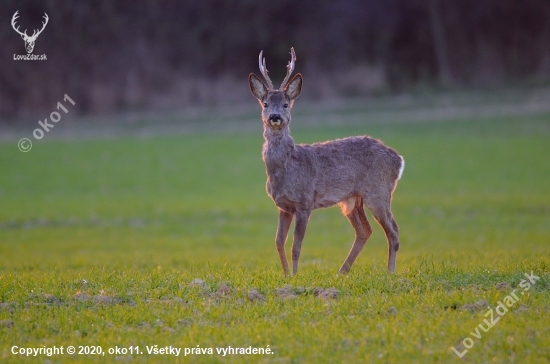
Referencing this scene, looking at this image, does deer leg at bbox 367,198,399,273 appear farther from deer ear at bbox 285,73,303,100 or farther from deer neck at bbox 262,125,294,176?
deer ear at bbox 285,73,303,100

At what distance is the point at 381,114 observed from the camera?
44.1m

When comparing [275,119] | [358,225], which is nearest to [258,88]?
[275,119]

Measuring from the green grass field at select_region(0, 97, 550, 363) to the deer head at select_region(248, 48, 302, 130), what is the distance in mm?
1964

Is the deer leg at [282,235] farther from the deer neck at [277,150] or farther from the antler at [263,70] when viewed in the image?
the antler at [263,70]

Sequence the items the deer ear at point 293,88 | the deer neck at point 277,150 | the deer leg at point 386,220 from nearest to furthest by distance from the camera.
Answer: the deer neck at point 277,150 < the deer ear at point 293,88 < the deer leg at point 386,220

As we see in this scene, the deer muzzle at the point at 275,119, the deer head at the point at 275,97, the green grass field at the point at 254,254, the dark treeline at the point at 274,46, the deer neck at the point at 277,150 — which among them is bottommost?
the green grass field at the point at 254,254

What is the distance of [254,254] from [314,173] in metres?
6.24

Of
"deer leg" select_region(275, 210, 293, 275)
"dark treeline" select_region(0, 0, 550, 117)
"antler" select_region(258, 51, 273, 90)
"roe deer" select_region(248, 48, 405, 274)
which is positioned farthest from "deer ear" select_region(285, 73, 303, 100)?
"dark treeline" select_region(0, 0, 550, 117)

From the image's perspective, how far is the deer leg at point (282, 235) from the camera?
10.3 m

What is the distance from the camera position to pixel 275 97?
10453mm

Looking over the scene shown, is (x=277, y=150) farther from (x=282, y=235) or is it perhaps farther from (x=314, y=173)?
(x=282, y=235)

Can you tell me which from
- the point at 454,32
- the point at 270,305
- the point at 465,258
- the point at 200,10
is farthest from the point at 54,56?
the point at 270,305

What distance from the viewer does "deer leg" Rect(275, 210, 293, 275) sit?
10328 millimetres

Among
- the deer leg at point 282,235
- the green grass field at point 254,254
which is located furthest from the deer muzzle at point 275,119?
the green grass field at point 254,254
